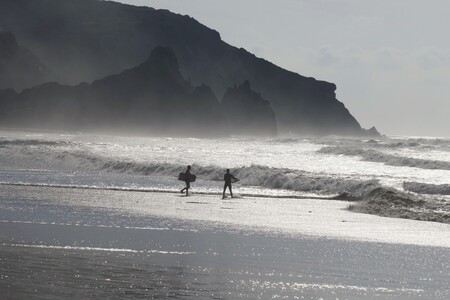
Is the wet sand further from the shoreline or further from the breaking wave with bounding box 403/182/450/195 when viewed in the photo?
the breaking wave with bounding box 403/182/450/195

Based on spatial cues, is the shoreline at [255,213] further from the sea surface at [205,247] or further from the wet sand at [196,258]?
Result: the wet sand at [196,258]

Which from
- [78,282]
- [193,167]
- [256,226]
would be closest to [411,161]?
[193,167]

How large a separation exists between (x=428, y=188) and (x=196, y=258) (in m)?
30.8

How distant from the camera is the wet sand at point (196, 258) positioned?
15266 millimetres

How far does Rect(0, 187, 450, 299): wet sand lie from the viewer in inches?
601

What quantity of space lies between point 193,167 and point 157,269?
1643 inches

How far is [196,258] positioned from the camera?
18.7 metres

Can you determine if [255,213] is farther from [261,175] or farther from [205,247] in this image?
[261,175]

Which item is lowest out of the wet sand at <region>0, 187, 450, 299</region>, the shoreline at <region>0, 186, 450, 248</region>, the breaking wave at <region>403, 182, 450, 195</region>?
the wet sand at <region>0, 187, 450, 299</region>

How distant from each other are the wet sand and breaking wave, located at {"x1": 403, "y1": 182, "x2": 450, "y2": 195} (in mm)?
18820

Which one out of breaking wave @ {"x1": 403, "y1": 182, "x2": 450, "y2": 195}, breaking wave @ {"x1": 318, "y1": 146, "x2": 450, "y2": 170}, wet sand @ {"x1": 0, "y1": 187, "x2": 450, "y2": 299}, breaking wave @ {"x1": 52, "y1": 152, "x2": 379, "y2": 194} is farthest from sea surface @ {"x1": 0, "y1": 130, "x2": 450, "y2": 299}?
breaking wave @ {"x1": 318, "y1": 146, "x2": 450, "y2": 170}

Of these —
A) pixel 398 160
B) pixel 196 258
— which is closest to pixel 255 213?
pixel 196 258

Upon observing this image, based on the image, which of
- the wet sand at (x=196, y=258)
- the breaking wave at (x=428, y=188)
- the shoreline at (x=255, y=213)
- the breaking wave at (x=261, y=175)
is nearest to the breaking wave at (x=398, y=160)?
the breaking wave at (x=261, y=175)

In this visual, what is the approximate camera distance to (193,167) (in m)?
58.8
